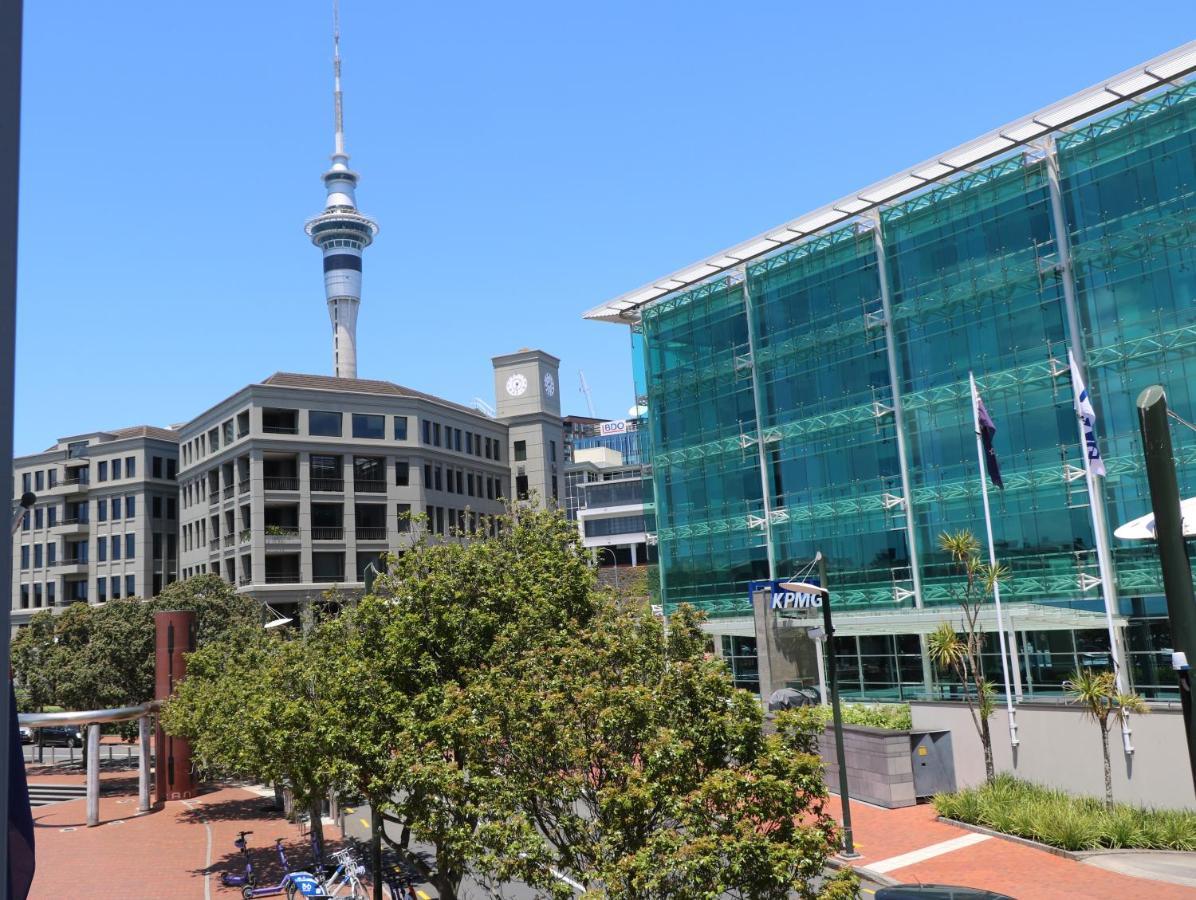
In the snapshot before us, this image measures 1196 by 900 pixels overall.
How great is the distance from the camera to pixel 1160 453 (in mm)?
7156

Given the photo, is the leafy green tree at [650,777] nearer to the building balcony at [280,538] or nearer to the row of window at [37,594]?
the building balcony at [280,538]

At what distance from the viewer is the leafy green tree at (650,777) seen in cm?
1221

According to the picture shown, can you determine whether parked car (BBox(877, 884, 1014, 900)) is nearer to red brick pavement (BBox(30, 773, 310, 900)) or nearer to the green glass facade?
red brick pavement (BBox(30, 773, 310, 900))

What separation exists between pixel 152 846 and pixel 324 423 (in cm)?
4562

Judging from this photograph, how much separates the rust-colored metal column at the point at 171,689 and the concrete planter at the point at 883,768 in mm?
27065

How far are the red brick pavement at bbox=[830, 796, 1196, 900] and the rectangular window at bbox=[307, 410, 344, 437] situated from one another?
5505 centimetres

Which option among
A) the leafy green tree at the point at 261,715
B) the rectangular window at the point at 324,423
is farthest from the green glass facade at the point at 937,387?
the rectangular window at the point at 324,423

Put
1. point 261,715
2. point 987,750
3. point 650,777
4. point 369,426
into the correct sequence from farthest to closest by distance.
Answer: point 369,426 < point 987,750 < point 261,715 < point 650,777

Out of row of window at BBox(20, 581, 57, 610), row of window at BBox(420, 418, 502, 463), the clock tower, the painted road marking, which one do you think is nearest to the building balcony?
row of window at BBox(420, 418, 502, 463)

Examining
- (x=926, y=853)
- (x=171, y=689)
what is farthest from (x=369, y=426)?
(x=926, y=853)

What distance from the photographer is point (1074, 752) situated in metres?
29.5

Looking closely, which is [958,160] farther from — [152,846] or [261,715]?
[152,846]

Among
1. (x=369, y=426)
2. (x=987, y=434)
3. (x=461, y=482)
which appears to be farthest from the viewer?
(x=461, y=482)

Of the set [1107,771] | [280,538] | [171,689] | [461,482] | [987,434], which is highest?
[461,482]
